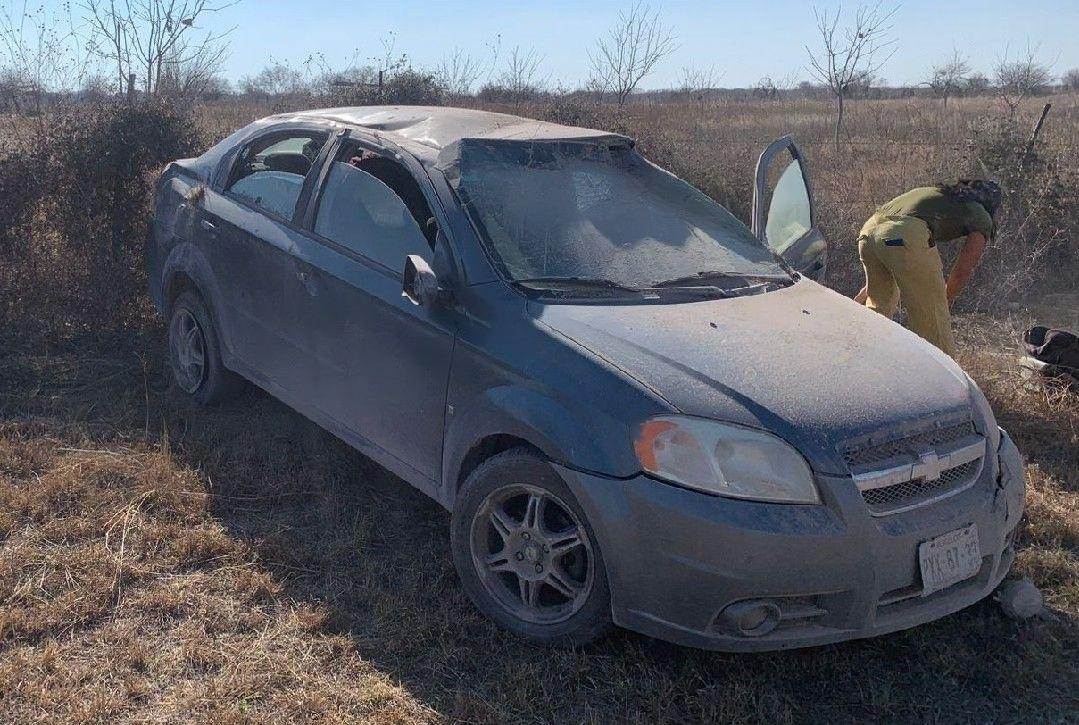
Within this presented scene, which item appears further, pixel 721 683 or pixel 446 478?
pixel 446 478

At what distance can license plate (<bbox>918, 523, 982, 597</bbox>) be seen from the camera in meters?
2.94

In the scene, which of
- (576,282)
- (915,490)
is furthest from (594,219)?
(915,490)

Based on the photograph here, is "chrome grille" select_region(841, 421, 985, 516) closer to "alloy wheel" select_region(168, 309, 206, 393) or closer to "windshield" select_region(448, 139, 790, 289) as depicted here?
"windshield" select_region(448, 139, 790, 289)

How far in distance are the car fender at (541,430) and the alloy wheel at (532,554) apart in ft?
0.61

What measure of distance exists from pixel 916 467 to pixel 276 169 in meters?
3.19

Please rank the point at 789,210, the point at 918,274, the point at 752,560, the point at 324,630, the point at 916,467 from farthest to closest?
the point at 918,274, the point at 789,210, the point at 324,630, the point at 916,467, the point at 752,560

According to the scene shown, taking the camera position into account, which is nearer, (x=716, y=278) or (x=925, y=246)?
(x=716, y=278)

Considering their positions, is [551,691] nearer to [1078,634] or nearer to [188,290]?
[1078,634]

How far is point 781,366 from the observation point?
3168 millimetres

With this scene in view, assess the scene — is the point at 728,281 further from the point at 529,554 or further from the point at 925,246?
the point at 925,246

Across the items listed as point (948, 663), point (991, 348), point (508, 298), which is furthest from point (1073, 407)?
point (508, 298)

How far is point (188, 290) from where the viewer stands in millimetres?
5109

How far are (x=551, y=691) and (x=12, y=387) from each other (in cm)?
400

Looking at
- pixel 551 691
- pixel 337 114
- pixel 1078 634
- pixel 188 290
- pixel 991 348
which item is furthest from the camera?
pixel 991 348
